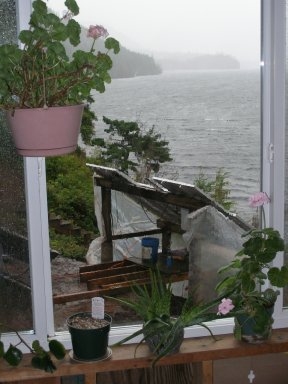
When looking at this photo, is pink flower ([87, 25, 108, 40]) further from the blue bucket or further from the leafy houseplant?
the blue bucket

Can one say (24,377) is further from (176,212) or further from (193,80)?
(193,80)

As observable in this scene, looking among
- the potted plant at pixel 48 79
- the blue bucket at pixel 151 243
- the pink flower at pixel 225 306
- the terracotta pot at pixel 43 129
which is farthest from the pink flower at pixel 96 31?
the blue bucket at pixel 151 243

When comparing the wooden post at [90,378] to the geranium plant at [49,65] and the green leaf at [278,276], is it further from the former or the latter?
the geranium plant at [49,65]

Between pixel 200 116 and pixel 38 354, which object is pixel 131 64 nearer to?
pixel 200 116

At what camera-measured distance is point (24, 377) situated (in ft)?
7.78

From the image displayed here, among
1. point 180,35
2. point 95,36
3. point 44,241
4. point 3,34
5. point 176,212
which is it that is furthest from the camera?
point 176,212

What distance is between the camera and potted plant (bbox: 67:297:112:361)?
2396mm

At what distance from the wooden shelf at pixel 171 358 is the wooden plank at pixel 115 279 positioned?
0.42 meters

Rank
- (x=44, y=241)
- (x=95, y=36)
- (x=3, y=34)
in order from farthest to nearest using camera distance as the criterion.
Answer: (x=44, y=241) → (x=3, y=34) → (x=95, y=36)

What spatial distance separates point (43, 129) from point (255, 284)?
3.64ft

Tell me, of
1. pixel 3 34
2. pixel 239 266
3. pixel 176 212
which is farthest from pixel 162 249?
pixel 3 34

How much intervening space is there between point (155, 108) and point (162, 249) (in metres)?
0.72

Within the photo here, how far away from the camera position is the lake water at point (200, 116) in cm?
269

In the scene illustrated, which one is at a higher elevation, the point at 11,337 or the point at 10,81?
the point at 10,81
